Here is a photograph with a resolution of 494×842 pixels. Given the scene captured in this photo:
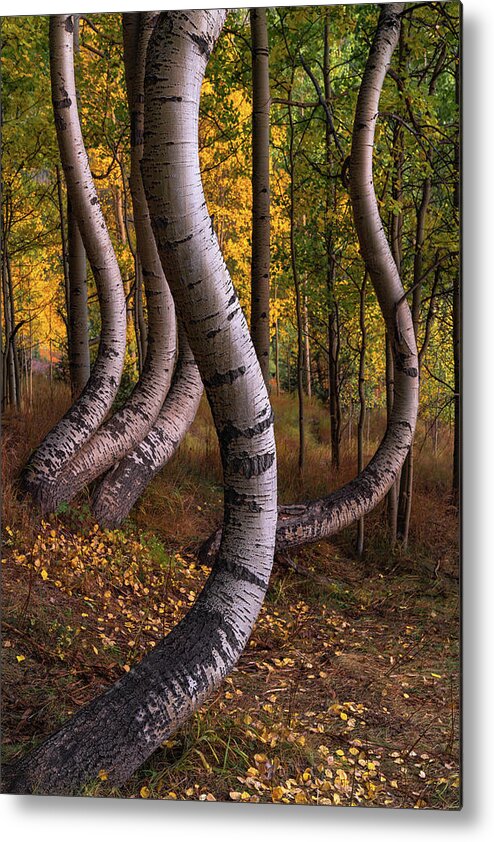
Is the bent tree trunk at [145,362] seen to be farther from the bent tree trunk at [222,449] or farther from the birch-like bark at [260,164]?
the bent tree trunk at [222,449]

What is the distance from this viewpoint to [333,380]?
2545 millimetres

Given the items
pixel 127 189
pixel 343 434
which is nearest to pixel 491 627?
pixel 343 434

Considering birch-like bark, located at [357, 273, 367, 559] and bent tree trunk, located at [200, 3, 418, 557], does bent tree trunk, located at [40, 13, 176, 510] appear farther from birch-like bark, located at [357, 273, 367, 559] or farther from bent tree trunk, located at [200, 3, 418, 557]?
birch-like bark, located at [357, 273, 367, 559]

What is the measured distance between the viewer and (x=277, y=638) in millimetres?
2322

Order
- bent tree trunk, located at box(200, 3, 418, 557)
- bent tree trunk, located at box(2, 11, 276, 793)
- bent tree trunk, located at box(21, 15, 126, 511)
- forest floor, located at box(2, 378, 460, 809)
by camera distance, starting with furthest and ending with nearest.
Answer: bent tree trunk, located at box(21, 15, 126, 511) < bent tree trunk, located at box(200, 3, 418, 557) < forest floor, located at box(2, 378, 460, 809) < bent tree trunk, located at box(2, 11, 276, 793)

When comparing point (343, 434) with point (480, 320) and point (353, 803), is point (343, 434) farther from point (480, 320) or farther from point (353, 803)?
point (353, 803)

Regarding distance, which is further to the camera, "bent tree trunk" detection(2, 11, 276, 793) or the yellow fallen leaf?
the yellow fallen leaf

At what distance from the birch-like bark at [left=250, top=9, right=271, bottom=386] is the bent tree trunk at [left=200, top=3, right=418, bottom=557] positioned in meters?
Answer: 0.31

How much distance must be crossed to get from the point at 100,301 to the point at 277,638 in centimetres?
148

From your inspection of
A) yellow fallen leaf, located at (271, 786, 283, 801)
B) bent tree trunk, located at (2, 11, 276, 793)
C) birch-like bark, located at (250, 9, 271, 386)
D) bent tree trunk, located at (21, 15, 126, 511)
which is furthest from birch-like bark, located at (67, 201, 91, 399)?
yellow fallen leaf, located at (271, 786, 283, 801)

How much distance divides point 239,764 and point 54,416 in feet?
4.50

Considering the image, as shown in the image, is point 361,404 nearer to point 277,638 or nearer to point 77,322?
point 277,638

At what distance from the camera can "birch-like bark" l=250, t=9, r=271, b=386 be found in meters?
2.47

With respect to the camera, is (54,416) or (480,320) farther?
(54,416)
